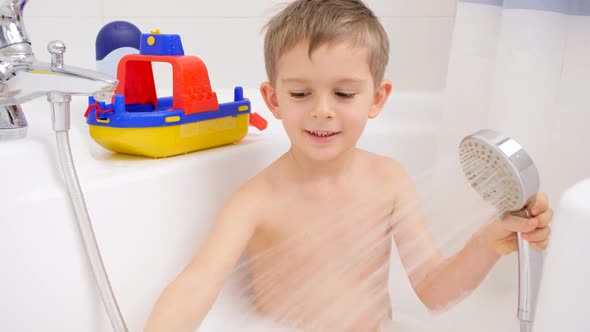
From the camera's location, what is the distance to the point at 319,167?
90 centimetres

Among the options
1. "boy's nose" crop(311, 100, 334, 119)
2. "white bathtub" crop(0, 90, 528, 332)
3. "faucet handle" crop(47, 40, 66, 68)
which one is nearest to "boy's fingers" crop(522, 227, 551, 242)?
"boy's nose" crop(311, 100, 334, 119)

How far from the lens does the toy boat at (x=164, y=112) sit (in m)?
0.88

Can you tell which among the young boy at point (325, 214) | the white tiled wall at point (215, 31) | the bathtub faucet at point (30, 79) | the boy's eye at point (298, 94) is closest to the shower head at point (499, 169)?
the young boy at point (325, 214)

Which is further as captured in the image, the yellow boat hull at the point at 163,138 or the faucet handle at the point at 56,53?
the yellow boat hull at the point at 163,138

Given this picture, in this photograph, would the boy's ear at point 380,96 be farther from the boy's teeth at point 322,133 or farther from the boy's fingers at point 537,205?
the boy's fingers at point 537,205

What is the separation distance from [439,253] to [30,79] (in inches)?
22.4

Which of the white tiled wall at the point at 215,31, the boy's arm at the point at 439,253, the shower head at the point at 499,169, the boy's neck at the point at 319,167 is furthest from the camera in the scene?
the white tiled wall at the point at 215,31

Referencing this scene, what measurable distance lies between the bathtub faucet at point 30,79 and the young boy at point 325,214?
0.23 metres

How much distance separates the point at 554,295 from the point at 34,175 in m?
0.56

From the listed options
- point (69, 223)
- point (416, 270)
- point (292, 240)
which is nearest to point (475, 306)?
point (416, 270)

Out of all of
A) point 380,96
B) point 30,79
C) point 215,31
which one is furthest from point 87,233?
point 215,31

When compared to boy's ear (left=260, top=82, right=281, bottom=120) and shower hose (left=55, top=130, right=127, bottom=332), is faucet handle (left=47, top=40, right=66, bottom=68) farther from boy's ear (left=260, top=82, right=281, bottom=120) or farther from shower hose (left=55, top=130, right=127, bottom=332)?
boy's ear (left=260, top=82, right=281, bottom=120)

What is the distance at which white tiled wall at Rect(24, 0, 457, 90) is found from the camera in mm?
1366

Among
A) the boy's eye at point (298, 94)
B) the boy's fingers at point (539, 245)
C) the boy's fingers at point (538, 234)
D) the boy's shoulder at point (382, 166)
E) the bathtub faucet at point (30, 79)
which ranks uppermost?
the bathtub faucet at point (30, 79)
